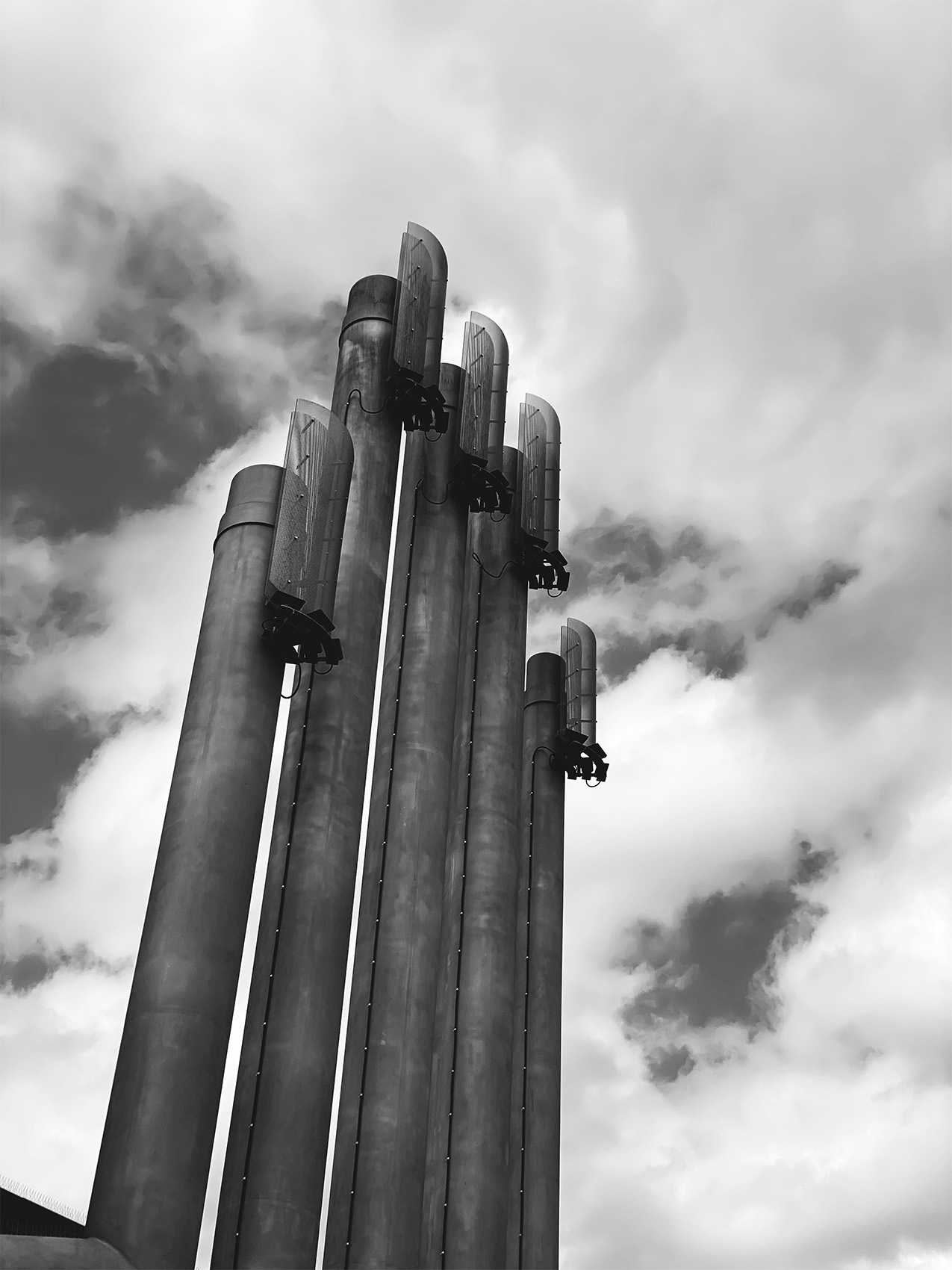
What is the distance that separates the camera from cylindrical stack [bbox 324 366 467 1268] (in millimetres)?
29641

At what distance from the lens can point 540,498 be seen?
139ft

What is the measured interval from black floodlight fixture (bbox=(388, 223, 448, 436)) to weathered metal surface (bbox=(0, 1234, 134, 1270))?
68.4 ft

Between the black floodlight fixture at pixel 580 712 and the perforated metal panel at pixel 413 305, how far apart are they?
37.6 ft

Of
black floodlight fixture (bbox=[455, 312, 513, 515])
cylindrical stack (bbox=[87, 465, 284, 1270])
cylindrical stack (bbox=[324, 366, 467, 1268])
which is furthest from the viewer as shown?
black floodlight fixture (bbox=[455, 312, 513, 515])

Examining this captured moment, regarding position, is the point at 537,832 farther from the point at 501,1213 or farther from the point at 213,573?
the point at 213,573

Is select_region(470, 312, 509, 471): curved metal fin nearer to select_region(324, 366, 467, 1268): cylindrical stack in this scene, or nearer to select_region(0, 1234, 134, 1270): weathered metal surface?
select_region(324, 366, 467, 1268): cylindrical stack

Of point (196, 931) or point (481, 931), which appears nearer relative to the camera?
point (196, 931)

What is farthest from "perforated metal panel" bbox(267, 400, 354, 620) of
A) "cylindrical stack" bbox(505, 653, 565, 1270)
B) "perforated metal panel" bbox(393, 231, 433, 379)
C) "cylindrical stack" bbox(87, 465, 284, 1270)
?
"cylindrical stack" bbox(505, 653, 565, 1270)

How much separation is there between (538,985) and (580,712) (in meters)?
8.14

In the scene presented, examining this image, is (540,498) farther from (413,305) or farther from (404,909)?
(404,909)

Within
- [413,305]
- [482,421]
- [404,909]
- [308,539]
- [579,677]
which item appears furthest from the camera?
[579,677]

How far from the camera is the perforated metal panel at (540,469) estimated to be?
137 ft

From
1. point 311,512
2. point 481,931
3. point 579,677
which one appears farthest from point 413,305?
point 481,931

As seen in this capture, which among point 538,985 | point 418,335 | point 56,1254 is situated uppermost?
point 418,335
